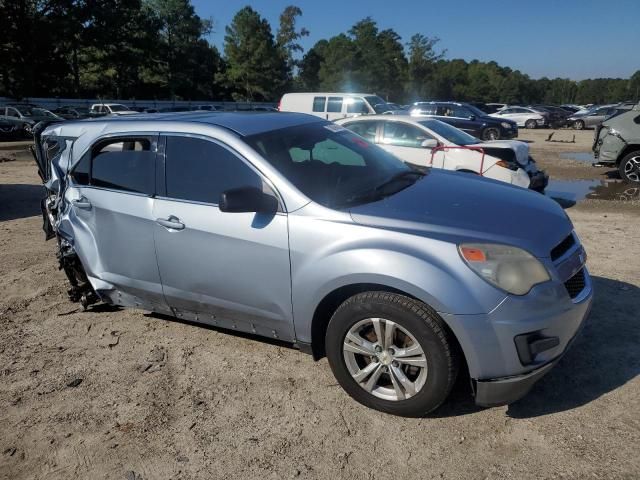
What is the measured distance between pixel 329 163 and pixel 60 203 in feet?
8.16

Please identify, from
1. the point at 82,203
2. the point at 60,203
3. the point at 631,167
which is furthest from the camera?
the point at 631,167

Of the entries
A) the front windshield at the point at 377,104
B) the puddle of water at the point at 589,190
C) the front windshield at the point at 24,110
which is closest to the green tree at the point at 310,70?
the front windshield at the point at 24,110

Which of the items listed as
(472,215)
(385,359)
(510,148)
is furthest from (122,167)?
(510,148)

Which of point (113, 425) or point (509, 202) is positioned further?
point (509, 202)

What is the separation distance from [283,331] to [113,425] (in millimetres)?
1163

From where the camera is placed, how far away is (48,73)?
153 feet

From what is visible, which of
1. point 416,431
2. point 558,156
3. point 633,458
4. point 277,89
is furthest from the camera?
point 277,89

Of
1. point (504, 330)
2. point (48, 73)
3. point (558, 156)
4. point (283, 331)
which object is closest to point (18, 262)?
point (283, 331)

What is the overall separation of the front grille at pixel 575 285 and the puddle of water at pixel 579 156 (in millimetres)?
14404

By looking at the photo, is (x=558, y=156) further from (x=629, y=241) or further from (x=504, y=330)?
(x=504, y=330)

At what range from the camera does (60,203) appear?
175 inches

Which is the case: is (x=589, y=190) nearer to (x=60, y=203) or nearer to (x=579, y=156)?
(x=579, y=156)

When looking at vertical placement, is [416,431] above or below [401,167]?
below

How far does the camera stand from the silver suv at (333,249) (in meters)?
2.65
